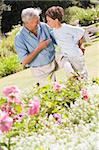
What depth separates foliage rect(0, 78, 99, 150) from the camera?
3.33m

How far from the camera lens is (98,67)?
920 cm

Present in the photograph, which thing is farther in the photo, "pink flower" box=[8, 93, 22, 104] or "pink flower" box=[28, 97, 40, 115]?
"pink flower" box=[8, 93, 22, 104]

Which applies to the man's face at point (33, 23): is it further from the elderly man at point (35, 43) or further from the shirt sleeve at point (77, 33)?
the shirt sleeve at point (77, 33)

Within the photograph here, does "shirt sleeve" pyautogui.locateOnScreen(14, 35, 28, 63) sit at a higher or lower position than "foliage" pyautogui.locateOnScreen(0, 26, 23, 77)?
higher

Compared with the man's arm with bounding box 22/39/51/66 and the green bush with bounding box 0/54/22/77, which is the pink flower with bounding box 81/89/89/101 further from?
the green bush with bounding box 0/54/22/77

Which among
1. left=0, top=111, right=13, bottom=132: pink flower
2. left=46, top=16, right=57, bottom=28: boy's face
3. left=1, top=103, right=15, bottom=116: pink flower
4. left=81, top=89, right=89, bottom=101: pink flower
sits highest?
left=46, top=16, right=57, bottom=28: boy's face

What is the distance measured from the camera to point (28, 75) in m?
11.1

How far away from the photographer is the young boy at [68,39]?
20.2 feet

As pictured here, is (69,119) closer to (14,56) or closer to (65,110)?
(65,110)

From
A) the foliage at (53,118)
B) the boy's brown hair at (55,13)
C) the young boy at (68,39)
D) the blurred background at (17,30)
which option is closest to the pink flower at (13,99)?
the foliage at (53,118)

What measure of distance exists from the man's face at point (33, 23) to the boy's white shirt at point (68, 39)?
0.33m

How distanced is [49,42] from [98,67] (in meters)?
3.26

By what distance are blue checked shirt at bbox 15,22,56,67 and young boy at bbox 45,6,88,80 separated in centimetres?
9

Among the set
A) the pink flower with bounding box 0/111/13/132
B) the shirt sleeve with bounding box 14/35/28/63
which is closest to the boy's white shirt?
the shirt sleeve with bounding box 14/35/28/63
